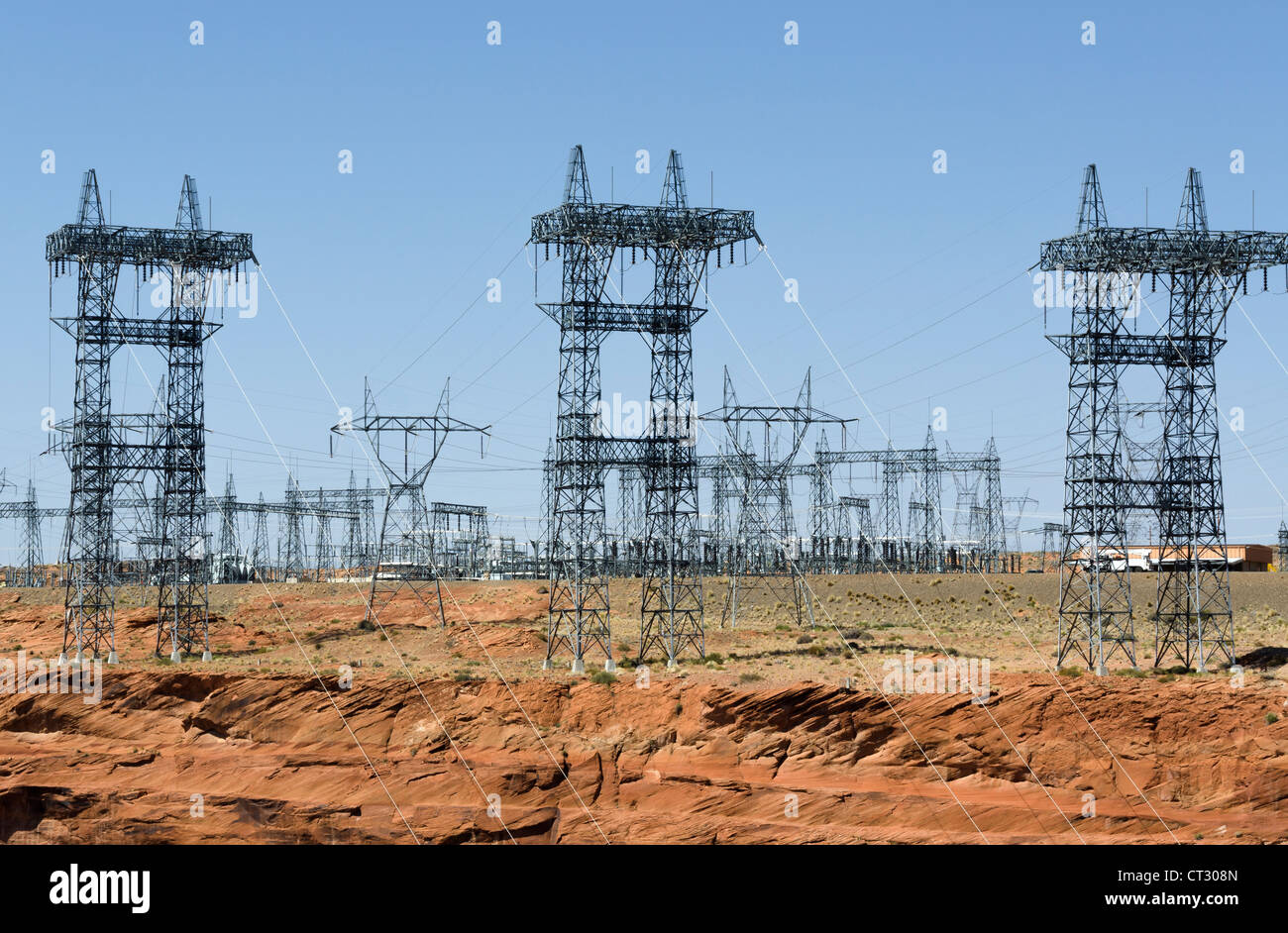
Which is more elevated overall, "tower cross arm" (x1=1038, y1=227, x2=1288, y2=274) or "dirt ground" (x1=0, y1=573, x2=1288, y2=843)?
"tower cross arm" (x1=1038, y1=227, x2=1288, y2=274)

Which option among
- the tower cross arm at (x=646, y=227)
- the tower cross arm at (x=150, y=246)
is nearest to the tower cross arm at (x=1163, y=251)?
the tower cross arm at (x=646, y=227)

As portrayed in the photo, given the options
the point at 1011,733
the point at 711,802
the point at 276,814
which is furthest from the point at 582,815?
the point at 1011,733

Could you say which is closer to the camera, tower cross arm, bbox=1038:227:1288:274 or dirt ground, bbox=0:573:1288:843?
dirt ground, bbox=0:573:1288:843

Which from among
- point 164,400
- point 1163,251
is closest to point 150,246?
point 164,400

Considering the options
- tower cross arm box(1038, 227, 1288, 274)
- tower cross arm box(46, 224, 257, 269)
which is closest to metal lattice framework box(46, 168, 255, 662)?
tower cross arm box(46, 224, 257, 269)

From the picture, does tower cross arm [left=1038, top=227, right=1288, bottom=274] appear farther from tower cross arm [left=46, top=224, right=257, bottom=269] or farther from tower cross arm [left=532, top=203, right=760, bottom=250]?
tower cross arm [left=46, top=224, right=257, bottom=269]

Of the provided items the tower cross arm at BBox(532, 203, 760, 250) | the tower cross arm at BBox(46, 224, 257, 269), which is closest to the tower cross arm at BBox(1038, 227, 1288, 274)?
the tower cross arm at BBox(532, 203, 760, 250)
